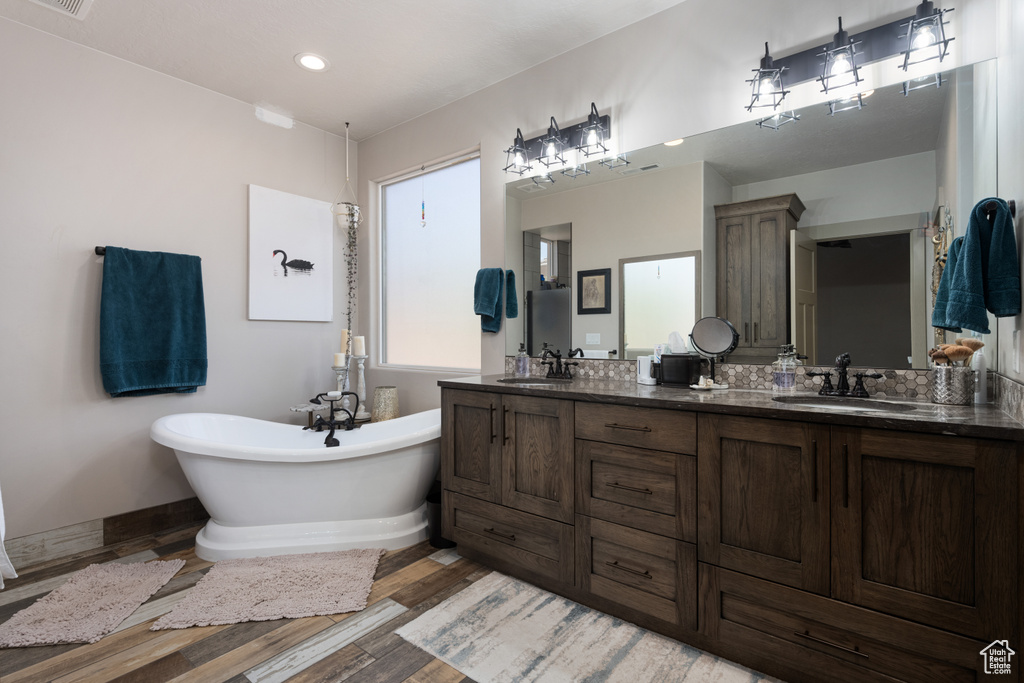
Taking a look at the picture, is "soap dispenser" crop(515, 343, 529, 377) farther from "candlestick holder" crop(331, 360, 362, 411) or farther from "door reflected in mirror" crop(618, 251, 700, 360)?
"candlestick holder" crop(331, 360, 362, 411)

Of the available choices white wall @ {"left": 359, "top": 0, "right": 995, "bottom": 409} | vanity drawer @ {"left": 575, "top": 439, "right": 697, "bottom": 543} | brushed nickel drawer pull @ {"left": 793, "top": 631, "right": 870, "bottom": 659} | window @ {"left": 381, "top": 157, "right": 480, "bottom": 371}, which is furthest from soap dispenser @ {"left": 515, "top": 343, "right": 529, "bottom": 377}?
brushed nickel drawer pull @ {"left": 793, "top": 631, "right": 870, "bottom": 659}

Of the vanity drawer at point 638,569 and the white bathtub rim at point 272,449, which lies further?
the white bathtub rim at point 272,449

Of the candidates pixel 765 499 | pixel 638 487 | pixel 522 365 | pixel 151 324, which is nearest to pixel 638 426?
pixel 638 487

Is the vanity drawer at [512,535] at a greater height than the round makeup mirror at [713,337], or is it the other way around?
the round makeup mirror at [713,337]

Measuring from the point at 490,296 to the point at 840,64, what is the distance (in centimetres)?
193

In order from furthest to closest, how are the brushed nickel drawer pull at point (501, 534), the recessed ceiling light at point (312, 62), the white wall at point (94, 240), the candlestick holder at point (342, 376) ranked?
the candlestick holder at point (342, 376) < the recessed ceiling light at point (312, 62) < the white wall at point (94, 240) < the brushed nickel drawer pull at point (501, 534)

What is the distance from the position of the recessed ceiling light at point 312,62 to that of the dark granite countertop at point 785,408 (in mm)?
1993

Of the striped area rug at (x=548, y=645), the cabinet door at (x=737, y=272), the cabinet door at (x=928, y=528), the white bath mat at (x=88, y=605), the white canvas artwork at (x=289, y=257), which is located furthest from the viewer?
the white canvas artwork at (x=289, y=257)

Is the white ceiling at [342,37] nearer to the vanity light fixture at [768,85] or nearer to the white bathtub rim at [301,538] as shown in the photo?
the vanity light fixture at [768,85]

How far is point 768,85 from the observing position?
199 cm

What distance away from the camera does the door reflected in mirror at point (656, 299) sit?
2258 mm

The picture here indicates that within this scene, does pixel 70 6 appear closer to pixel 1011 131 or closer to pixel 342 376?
pixel 342 376

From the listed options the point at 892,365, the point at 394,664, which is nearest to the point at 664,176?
the point at 892,365

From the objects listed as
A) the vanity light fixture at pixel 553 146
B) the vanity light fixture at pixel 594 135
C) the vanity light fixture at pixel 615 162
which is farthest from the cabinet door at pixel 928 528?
the vanity light fixture at pixel 553 146
